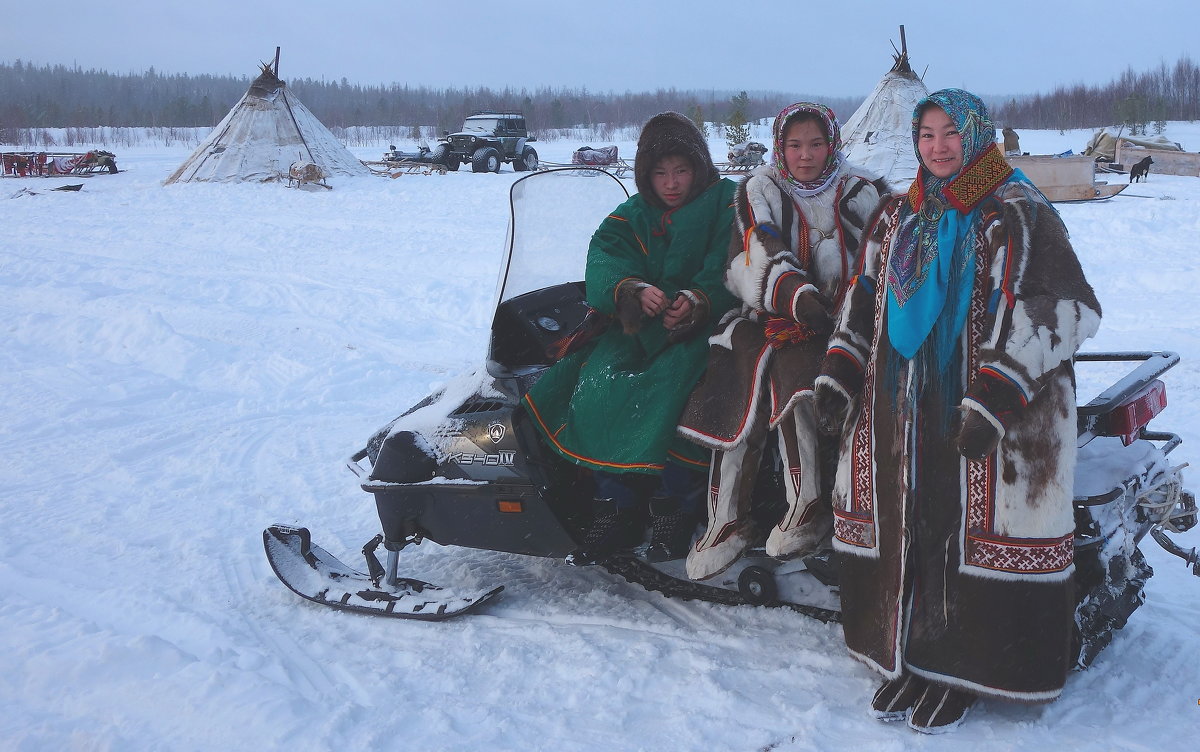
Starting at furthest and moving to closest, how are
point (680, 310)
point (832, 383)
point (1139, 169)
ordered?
point (1139, 169) → point (680, 310) → point (832, 383)

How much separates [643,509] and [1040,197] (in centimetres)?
161

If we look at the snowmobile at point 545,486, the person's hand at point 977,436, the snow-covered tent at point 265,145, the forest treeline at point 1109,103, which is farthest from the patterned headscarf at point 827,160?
the forest treeline at point 1109,103

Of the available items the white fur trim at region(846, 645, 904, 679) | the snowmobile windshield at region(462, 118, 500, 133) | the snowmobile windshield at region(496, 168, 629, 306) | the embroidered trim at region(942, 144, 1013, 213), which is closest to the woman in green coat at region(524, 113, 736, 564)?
the snowmobile windshield at region(496, 168, 629, 306)

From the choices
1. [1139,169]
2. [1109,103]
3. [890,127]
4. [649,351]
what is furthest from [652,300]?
[1109,103]

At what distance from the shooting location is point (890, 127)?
15.1 metres

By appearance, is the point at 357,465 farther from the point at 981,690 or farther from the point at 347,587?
the point at 981,690

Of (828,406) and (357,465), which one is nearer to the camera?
(828,406)

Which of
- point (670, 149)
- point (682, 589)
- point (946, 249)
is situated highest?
point (670, 149)

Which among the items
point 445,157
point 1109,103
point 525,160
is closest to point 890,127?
point 525,160

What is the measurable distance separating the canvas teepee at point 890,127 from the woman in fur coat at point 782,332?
12.3 metres

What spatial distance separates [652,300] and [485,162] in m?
20.7

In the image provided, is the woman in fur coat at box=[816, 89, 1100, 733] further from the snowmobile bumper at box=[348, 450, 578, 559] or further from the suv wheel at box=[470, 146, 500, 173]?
the suv wheel at box=[470, 146, 500, 173]

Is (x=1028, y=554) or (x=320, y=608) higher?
(x=1028, y=554)

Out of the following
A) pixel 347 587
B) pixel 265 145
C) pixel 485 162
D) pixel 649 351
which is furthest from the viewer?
pixel 485 162
